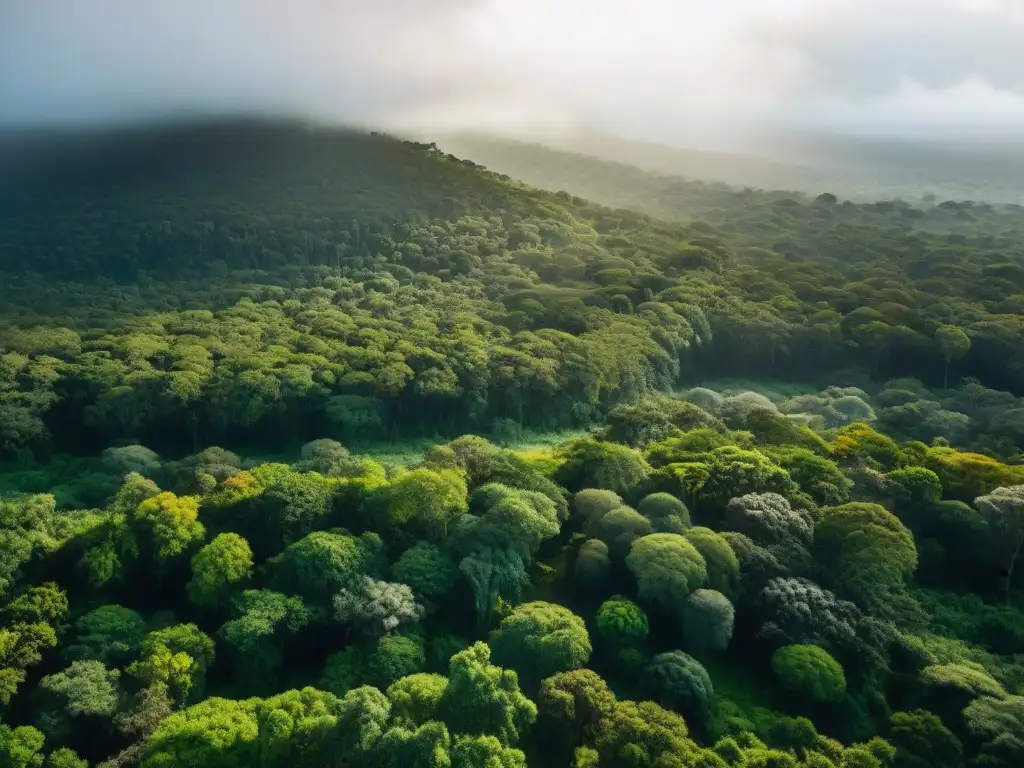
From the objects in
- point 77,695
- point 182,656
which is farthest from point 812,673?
point 77,695

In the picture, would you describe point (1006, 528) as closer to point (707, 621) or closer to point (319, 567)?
point (707, 621)

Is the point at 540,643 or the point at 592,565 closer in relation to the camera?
the point at 540,643

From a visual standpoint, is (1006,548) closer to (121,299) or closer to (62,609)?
(62,609)

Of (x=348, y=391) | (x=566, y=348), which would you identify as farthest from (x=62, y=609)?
(x=566, y=348)

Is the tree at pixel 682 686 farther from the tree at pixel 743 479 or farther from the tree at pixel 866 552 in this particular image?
the tree at pixel 743 479

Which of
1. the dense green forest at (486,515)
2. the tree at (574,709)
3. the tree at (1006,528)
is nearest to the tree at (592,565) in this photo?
the dense green forest at (486,515)

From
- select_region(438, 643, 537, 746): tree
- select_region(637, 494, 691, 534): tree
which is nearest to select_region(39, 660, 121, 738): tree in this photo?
select_region(438, 643, 537, 746): tree

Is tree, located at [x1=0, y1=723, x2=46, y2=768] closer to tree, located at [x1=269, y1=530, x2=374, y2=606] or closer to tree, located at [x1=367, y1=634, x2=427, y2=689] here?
tree, located at [x1=269, y1=530, x2=374, y2=606]
